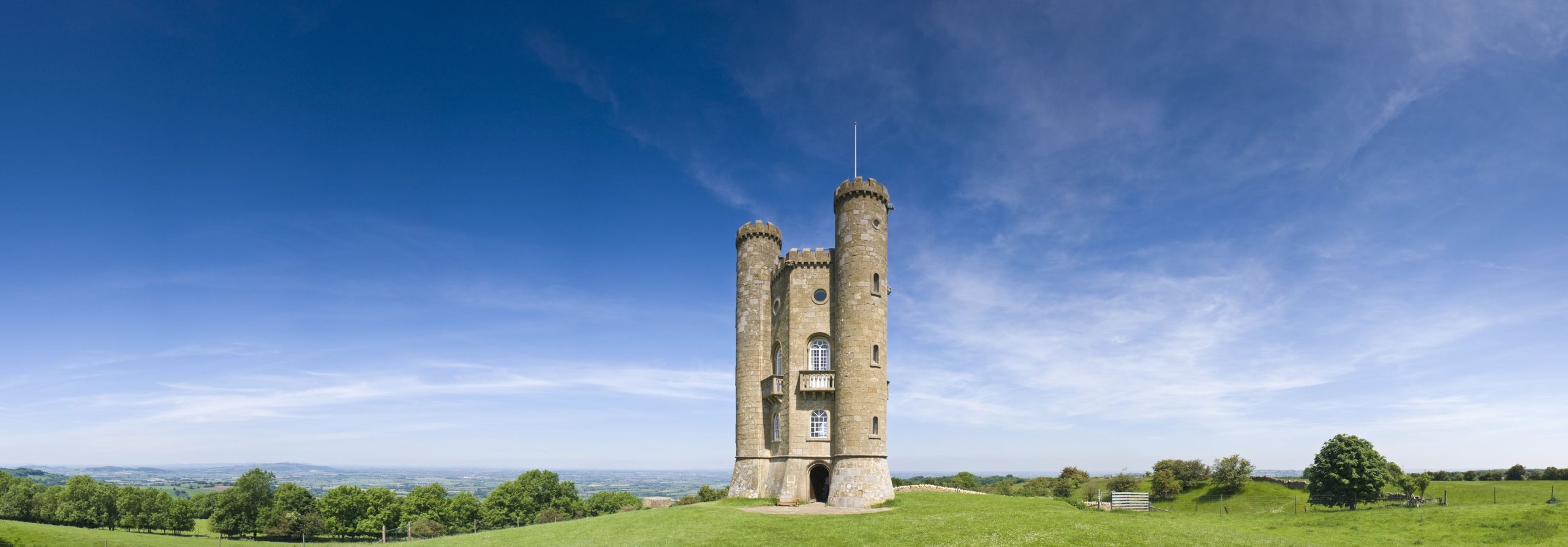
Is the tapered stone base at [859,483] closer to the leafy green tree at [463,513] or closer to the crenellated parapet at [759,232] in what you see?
the crenellated parapet at [759,232]

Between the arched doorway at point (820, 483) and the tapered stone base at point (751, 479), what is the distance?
3361mm

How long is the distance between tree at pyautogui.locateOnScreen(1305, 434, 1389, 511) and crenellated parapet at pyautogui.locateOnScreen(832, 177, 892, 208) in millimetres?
35067

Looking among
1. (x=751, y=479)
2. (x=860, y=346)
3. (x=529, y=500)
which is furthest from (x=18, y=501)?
(x=860, y=346)

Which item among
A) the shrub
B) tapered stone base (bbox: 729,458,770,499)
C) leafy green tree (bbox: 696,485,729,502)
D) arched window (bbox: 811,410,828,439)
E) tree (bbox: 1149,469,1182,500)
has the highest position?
arched window (bbox: 811,410,828,439)

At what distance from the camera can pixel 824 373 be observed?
142 ft

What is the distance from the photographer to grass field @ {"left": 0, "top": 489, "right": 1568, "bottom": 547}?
24.5 m

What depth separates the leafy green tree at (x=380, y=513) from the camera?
68.2 metres

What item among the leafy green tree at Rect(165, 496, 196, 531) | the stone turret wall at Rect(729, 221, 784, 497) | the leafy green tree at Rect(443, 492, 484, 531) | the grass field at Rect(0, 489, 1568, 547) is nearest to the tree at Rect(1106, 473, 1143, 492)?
the grass field at Rect(0, 489, 1568, 547)

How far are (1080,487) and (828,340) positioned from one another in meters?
37.0

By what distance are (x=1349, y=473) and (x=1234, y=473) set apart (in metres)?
17.1

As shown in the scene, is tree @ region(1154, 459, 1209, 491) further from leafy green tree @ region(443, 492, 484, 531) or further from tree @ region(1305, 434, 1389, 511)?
leafy green tree @ region(443, 492, 484, 531)

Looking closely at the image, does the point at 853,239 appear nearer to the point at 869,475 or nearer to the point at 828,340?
the point at 828,340

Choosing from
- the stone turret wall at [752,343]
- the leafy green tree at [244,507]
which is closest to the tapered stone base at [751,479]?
the stone turret wall at [752,343]

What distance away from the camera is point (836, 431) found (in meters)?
42.1
